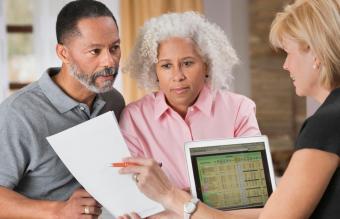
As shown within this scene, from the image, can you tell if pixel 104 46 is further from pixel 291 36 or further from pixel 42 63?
pixel 42 63

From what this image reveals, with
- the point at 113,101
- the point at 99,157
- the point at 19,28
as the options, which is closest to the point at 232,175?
the point at 99,157

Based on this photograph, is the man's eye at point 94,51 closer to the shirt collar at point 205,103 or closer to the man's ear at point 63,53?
the man's ear at point 63,53

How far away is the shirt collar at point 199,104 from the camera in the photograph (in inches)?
73.5

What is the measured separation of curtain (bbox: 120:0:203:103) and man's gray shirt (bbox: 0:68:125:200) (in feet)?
8.07

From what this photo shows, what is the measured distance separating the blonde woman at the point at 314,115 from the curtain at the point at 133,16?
9.88 feet

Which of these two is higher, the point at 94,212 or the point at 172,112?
the point at 172,112

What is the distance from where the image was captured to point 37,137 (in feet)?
5.57

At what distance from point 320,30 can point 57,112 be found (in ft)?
2.92

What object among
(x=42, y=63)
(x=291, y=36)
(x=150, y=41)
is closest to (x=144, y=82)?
(x=150, y=41)

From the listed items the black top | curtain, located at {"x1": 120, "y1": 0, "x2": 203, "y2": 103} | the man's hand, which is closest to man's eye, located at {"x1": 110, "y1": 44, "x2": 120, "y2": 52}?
the man's hand

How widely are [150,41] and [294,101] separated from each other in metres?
3.07

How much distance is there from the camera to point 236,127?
74.1 inches

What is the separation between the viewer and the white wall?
448 cm

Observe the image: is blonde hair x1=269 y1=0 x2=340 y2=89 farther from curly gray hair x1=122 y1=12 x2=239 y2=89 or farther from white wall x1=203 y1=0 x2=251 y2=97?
white wall x1=203 y1=0 x2=251 y2=97
